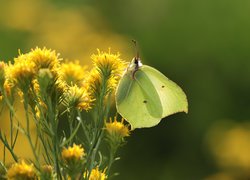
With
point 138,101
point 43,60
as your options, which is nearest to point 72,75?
point 43,60

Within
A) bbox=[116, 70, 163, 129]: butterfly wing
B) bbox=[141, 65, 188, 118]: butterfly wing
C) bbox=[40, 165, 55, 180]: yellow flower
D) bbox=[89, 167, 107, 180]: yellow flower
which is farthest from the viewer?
bbox=[141, 65, 188, 118]: butterfly wing

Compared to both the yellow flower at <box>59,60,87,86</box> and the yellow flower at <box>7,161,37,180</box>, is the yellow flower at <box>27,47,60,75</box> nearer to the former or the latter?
the yellow flower at <box>59,60,87,86</box>

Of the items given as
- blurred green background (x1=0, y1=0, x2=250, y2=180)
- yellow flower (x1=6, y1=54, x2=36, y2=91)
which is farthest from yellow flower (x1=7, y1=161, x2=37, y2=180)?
blurred green background (x1=0, y1=0, x2=250, y2=180)

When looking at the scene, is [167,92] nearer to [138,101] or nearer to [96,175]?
[138,101]

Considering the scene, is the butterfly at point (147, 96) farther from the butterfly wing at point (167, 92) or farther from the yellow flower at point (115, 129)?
the yellow flower at point (115, 129)

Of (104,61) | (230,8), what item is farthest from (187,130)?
(104,61)
